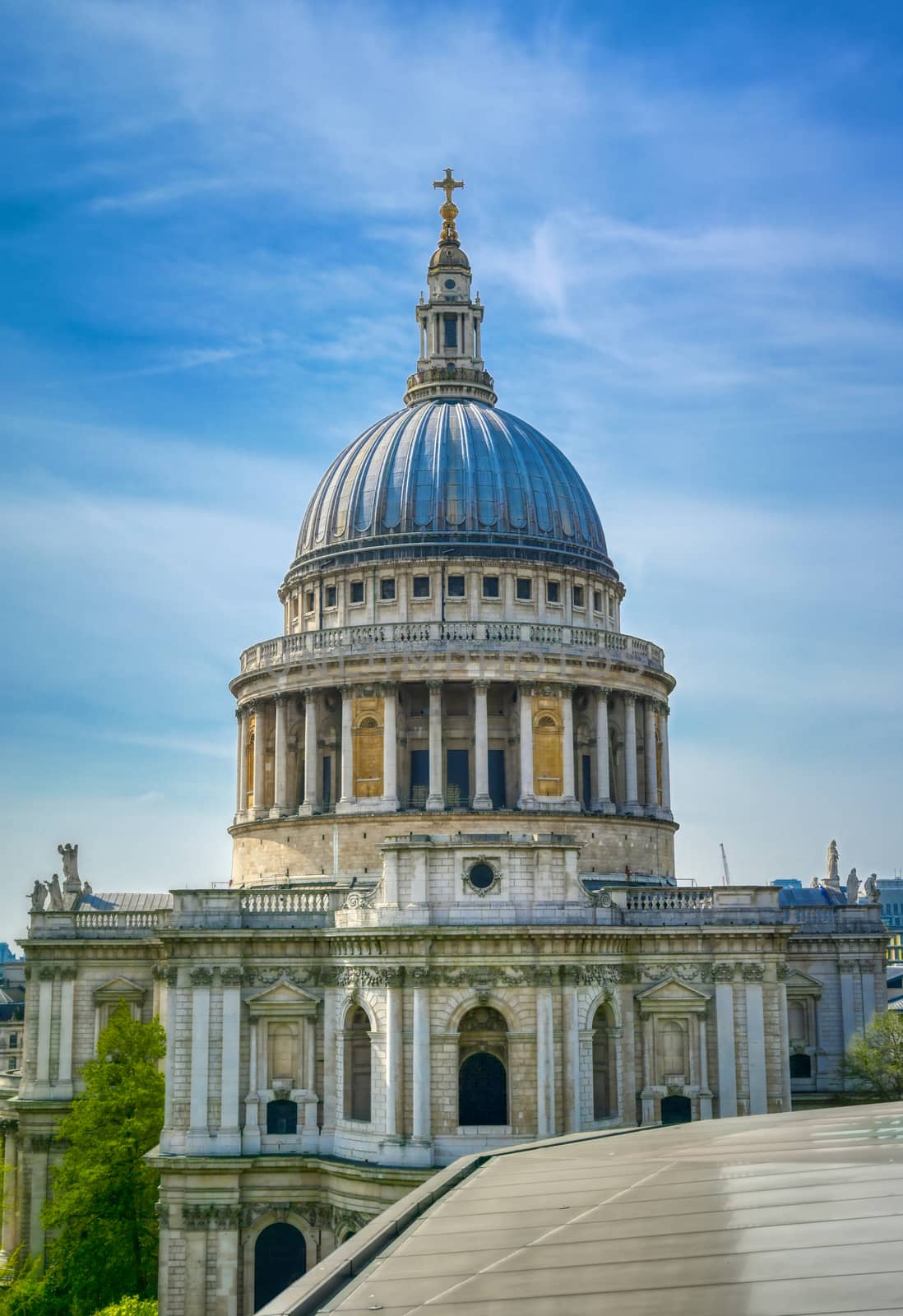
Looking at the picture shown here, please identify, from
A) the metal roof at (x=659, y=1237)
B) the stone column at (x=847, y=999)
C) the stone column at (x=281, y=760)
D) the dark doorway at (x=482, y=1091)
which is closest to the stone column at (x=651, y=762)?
the stone column at (x=847, y=999)

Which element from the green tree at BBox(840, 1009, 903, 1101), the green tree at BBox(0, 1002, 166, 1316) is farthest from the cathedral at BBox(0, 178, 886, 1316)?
the green tree at BBox(0, 1002, 166, 1316)

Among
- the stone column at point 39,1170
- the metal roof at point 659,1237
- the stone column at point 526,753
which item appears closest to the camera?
the metal roof at point 659,1237

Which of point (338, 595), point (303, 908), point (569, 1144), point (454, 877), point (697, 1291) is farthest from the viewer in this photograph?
point (338, 595)

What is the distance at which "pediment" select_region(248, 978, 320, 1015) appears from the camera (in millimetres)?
57656

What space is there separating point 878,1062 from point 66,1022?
1489 inches

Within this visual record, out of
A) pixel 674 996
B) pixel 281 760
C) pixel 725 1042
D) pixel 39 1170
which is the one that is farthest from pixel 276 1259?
pixel 281 760

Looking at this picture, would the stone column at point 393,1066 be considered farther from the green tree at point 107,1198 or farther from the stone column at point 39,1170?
the stone column at point 39,1170

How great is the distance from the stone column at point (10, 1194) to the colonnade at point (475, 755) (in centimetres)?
1925

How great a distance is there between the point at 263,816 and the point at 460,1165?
42.5 meters

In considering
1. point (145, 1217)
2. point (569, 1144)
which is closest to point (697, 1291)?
point (569, 1144)

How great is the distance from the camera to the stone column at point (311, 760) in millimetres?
73812

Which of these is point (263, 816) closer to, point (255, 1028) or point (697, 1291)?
point (255, 1028)

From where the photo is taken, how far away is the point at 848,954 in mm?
75125

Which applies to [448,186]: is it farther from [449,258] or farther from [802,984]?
[802,984]
